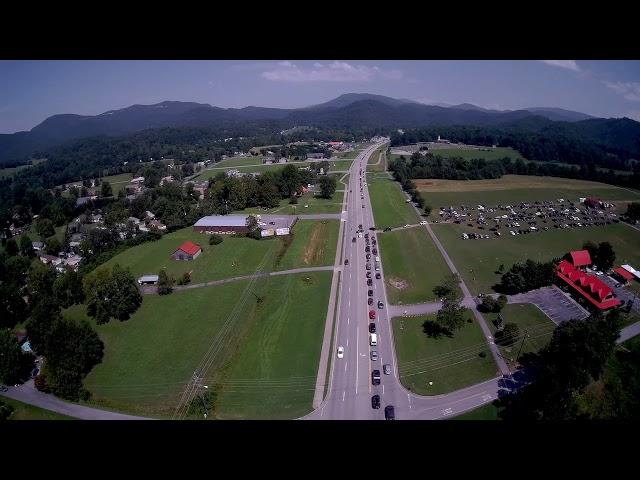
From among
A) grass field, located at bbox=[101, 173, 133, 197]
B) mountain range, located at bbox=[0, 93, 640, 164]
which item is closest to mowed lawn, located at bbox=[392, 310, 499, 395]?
grass field, located at bbox=[101, 173, 133, 197]

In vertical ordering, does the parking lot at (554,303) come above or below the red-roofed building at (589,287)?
below

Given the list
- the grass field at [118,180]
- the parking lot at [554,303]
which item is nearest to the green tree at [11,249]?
the grass field at [118,180]

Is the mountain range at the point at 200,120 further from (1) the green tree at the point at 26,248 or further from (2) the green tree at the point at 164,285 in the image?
A: (2) the green tree at the point at 164,285

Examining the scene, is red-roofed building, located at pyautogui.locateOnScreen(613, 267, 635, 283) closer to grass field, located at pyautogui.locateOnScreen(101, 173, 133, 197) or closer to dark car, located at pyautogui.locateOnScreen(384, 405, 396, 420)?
dark car, located at pyautogui.locateOnScreen(384, 405, 396, 420)
